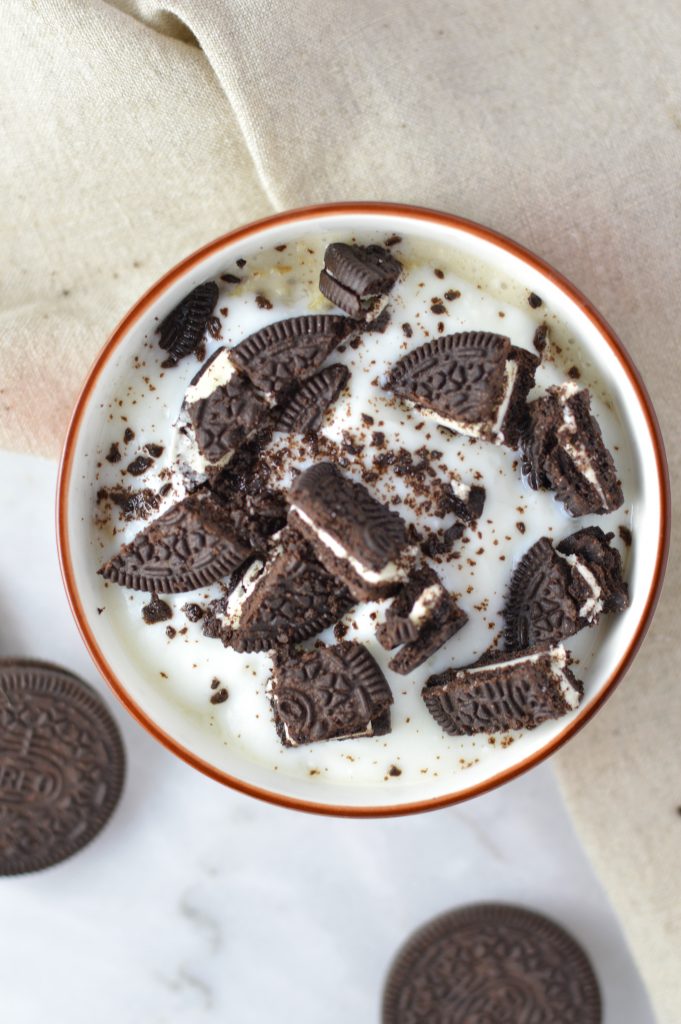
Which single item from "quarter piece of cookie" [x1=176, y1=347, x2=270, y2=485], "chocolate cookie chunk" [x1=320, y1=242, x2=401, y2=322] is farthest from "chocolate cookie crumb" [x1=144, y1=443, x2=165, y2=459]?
"chocolate cookie chunk" [x1=320, y1=242, x2=401, y2=322]

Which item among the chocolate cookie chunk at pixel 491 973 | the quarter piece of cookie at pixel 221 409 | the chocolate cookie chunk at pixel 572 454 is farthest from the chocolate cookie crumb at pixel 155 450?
the chocolate cookie chunk at pixel 491 973

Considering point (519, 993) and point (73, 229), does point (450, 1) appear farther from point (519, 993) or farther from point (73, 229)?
point (519, 993)

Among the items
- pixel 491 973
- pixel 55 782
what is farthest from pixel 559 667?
pixel 55 782

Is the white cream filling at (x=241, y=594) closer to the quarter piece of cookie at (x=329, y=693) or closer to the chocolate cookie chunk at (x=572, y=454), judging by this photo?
the quarter piece of cookie at (x=329, y=693)

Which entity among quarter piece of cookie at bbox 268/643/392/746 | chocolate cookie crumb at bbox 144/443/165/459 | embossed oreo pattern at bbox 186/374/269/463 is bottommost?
quarter piece of cookie at bbox 268/643/392/746

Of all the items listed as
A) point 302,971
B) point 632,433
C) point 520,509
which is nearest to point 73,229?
point 520,509

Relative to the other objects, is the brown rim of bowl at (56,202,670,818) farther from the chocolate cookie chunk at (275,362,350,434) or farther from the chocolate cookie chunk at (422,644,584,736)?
the chocolate cookie chunk at (275,362,350,434)
